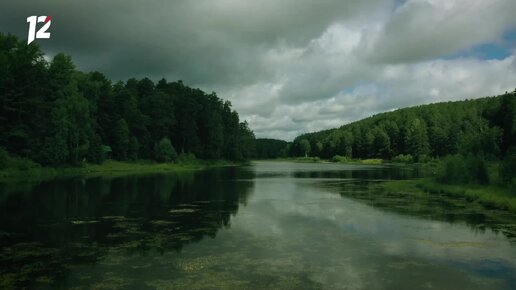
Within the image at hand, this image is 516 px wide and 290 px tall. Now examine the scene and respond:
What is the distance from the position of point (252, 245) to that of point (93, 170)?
194 feet

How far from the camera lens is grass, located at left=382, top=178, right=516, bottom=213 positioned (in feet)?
97.4

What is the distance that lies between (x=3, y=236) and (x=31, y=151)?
47.5m

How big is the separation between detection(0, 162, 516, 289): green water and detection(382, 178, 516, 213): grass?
1.74 meters

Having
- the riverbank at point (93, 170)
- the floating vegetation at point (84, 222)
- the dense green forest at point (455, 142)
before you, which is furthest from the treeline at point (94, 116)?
the dense green forest at point (455, 142)

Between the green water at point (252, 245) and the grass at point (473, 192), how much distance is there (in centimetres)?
174

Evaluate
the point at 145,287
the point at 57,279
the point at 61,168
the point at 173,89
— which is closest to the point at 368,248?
the point at 145,287

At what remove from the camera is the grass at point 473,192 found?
29.7m

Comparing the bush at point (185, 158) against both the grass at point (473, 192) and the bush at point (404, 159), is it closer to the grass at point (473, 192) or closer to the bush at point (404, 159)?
the grass at point (473, 192)

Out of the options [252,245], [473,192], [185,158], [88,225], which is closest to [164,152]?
[185,158]

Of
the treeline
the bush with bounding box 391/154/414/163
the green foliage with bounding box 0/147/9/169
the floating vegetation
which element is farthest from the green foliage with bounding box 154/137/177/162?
the bush with bounding box 391/154/414/163

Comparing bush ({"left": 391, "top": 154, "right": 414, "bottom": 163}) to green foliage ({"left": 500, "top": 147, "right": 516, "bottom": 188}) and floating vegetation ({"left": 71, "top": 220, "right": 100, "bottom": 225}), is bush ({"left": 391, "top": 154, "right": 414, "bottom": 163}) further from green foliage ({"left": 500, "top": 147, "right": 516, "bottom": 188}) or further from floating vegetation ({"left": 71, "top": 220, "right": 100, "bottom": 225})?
floating vegetation ({"left": 71, "top": 220, "right": 100, "bottom": 225})

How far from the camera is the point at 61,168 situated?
63.9 metres

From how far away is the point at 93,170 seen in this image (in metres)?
70.6

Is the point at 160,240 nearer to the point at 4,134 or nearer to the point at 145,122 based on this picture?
the point at 4,134
